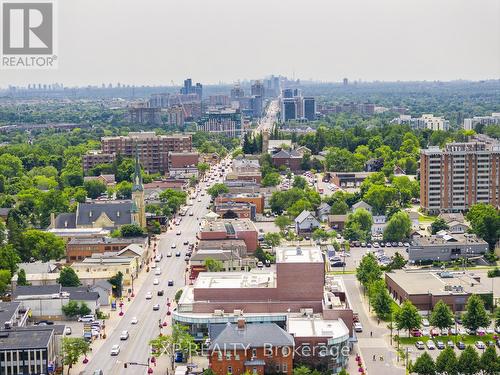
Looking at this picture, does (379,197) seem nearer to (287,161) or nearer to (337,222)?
(337,222)

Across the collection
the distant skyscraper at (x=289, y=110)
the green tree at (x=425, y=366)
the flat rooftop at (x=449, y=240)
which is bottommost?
the green tree at (x=425, y=366)

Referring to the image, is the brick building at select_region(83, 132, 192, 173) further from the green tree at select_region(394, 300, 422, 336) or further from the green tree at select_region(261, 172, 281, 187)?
the green tree at select_region(394, 300, 422, 336)

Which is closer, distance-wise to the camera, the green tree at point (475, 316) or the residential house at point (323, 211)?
the green tree at point (475, 316)

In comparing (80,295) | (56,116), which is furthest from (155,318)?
(56,116)

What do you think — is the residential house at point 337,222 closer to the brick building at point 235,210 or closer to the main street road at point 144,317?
the brick building at point 235,210

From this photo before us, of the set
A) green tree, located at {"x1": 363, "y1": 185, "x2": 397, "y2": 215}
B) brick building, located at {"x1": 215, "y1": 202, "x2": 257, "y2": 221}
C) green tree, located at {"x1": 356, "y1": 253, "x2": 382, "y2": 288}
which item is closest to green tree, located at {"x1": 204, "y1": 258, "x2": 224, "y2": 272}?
green tree, located at {"x1": 356, "y1": 253, "x2": 382, "y2": 288}

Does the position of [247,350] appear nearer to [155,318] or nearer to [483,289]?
[155,318]

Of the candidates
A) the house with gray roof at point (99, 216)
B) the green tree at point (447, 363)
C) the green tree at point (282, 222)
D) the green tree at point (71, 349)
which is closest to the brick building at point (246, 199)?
the green tree at point (282, 222)
